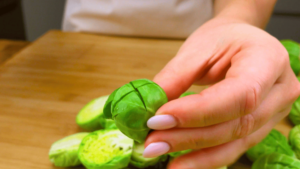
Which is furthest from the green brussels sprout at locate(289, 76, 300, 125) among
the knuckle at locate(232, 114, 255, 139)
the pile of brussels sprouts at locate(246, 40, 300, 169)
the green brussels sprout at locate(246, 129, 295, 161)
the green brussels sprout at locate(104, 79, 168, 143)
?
the green brussels sprout at locate(104, 79, 168, 143)

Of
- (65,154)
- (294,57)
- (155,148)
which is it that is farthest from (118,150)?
(294,57)

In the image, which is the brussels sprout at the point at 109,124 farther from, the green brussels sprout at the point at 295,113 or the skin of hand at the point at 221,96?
the green brussels sprout at the point at 295,113

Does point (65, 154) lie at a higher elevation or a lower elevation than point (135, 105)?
lower

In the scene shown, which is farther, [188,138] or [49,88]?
[49,88]

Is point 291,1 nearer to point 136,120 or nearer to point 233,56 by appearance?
point 233,56

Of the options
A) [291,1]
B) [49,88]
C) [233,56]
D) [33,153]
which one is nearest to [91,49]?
[49,88]

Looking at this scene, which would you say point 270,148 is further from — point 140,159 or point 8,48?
point 8,48

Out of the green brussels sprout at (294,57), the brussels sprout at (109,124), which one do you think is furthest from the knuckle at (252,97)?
the green brussels sprout at (294,57)

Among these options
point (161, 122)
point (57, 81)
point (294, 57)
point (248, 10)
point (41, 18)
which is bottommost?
point (41, 18)
